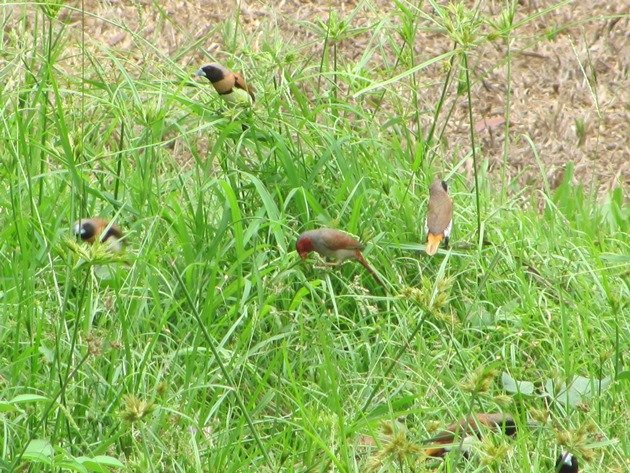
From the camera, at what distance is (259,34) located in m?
7.27

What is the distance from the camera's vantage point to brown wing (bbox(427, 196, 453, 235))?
4438 millimetres

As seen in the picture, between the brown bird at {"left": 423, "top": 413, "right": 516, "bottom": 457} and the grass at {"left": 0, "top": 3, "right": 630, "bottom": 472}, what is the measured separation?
0.05m

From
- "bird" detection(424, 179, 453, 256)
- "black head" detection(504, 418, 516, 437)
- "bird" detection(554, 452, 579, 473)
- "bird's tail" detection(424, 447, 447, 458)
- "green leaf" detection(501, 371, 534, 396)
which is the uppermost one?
"bird" detection(554, 452, 579, 473)

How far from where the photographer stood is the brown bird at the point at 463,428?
11.4 ft

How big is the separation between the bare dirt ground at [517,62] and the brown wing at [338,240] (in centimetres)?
250

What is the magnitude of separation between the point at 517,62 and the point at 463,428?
4568mm

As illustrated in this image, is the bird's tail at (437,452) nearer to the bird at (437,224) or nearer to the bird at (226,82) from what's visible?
A: the bird at (437,224)

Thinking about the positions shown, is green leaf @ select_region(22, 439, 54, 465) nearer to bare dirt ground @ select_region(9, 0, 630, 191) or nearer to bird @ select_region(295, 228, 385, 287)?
bird @ select_region(295, 228, 385, 287)

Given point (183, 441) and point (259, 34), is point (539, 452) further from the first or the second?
point (259, 34)

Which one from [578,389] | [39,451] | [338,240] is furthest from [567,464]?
[338,240]

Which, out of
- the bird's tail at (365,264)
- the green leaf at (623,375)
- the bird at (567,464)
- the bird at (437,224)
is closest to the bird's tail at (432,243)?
the bird at (437,224)

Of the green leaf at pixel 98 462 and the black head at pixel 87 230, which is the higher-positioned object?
the green leaf at pixel 98 462

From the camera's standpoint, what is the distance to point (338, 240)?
4.15 meters

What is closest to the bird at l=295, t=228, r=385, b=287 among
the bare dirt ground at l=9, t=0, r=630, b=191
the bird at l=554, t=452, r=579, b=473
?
the bird at l=554, t=452, r=579, b=473
